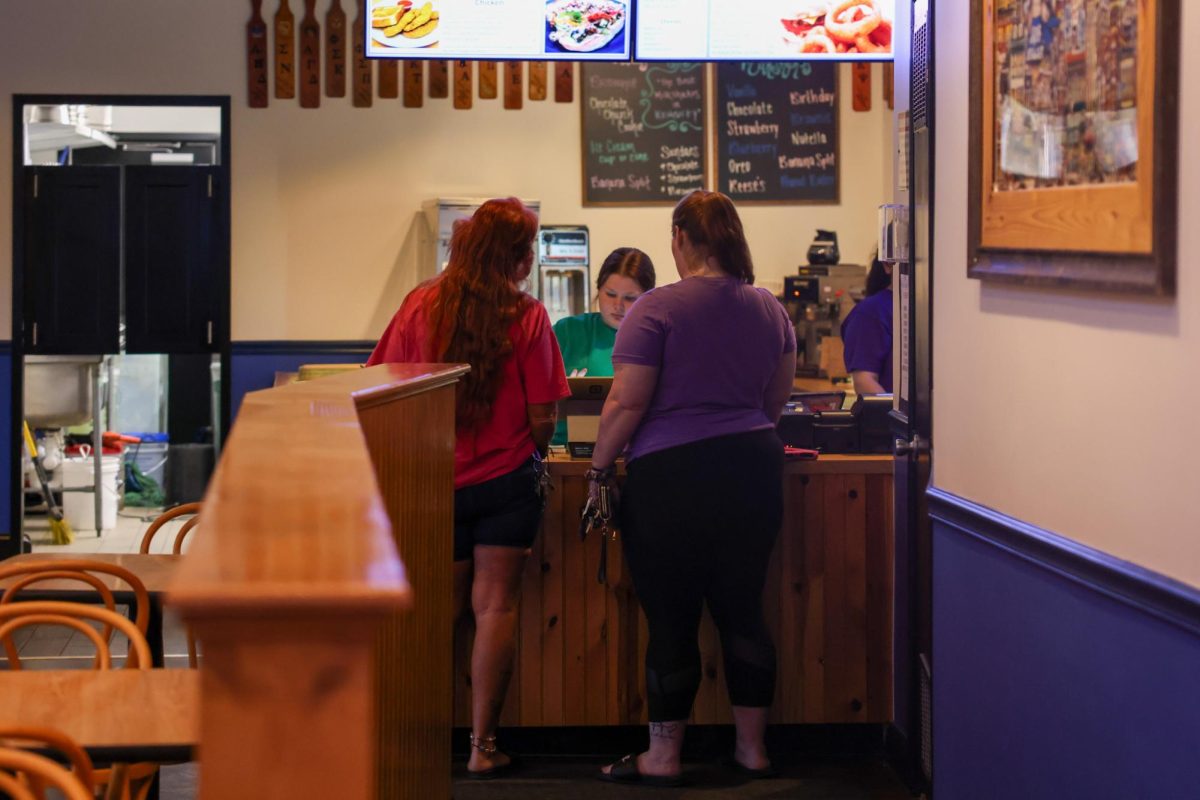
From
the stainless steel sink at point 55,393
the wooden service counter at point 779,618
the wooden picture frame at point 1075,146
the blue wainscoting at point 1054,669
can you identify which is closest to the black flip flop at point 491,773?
the wooden service counter at point 779,618

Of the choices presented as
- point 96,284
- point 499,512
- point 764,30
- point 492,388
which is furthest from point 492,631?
point 96,284

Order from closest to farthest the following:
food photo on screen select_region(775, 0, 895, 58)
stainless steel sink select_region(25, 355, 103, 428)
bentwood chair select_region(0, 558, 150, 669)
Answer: bentwood chair select_region(0, 558, 150, 669) < food photo on screen select_region(775, 0, 895, 58) < stainless steel sink select_region(25, 355, 103, 428)

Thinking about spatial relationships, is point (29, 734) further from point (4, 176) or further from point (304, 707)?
point (4, 176)

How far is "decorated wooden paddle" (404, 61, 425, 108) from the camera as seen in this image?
748cm

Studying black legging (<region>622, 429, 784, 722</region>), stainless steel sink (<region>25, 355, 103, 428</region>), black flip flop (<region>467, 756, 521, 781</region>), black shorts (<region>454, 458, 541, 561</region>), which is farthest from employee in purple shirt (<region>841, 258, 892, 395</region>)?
stainless steel sink (<region>25, 355, 103, 428</region>)

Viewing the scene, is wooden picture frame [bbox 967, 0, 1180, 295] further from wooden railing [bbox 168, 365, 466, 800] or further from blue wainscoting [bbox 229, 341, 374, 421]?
blue wainscoting [bbox 229, 341, 374, 421]

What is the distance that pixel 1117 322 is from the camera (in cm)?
228

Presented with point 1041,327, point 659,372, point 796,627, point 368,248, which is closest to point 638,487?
point 659,372

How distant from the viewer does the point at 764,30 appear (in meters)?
4.44

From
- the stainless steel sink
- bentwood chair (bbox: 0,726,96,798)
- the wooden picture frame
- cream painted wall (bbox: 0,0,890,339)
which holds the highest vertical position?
cream painted wall (bbox: 0,0,890,339)

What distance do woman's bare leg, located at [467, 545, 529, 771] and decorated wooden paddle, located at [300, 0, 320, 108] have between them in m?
4.28

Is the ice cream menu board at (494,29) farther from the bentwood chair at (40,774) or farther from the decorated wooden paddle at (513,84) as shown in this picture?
the bentwood chair at (40,774)

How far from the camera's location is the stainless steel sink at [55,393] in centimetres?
808

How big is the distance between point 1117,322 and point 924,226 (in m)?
1.14
